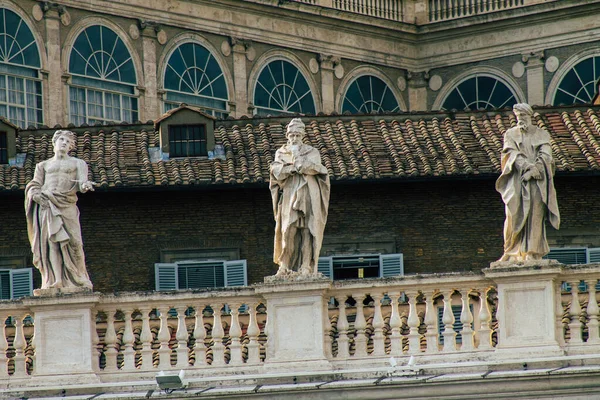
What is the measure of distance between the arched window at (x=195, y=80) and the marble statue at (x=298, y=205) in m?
24.7

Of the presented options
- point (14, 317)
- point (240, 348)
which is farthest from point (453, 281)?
point (14, 317)

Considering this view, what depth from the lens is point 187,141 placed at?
37.5 meters

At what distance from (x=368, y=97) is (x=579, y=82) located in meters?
5.21

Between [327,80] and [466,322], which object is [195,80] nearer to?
[327,80]

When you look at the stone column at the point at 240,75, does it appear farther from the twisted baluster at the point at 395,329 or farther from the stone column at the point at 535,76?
the twisted baluster at the point at 395,329

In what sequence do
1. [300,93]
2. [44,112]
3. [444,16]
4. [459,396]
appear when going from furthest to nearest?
1. [444,16]
2. [300,93]
3. [44,112]
4. [459,396]

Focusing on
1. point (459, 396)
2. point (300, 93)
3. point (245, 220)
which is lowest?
point (459, 396)

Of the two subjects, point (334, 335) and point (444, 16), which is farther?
point (444, 16)

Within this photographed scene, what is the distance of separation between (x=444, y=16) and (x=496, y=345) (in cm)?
3230

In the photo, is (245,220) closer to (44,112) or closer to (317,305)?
(317,305)

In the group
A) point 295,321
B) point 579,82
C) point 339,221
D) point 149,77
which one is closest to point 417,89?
point 579,82

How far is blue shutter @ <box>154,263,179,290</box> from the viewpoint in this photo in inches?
1388

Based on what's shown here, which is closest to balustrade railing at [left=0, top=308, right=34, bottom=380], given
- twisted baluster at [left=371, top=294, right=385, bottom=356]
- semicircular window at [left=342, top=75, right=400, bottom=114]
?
twisted baluster at [left=371, top=294, right=385, bottom=356]

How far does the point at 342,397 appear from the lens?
1027 inches
